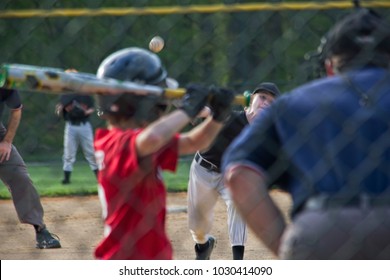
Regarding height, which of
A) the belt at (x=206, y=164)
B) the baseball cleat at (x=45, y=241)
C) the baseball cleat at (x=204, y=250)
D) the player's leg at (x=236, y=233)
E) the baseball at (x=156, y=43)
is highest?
the baseball at (x=156, y=43)

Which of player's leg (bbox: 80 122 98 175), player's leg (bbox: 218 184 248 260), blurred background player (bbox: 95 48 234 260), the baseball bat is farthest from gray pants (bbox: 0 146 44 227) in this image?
player's leg (bbox: 80 122 98 175)

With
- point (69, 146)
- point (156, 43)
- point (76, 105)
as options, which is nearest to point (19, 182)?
point (156, 43)

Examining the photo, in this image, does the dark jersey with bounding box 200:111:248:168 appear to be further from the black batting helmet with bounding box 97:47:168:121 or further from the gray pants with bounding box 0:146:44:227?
the black batting helmet with bounding box 97:47:168:121

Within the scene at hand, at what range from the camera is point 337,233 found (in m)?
2.83

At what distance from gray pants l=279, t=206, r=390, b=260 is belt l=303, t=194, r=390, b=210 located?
0.02m

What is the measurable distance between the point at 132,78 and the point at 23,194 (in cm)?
388

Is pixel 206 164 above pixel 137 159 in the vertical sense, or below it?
below

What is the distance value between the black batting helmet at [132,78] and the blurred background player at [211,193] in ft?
9.79

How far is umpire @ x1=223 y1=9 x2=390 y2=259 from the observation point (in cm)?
288

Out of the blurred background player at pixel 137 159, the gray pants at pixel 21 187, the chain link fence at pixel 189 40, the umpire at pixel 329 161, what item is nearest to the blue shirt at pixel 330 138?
the umpire at pixel 329 161

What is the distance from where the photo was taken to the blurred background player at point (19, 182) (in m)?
6.85

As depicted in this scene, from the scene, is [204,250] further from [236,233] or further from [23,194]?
[23,194]

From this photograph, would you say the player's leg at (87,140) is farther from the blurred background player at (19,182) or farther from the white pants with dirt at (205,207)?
the white pants with dirt at (205,207)
